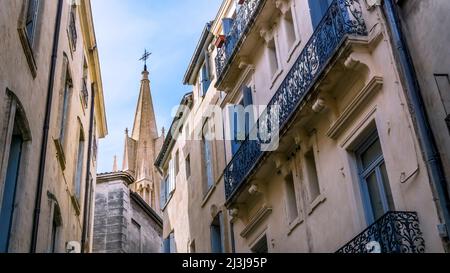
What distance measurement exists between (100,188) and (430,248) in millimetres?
19414

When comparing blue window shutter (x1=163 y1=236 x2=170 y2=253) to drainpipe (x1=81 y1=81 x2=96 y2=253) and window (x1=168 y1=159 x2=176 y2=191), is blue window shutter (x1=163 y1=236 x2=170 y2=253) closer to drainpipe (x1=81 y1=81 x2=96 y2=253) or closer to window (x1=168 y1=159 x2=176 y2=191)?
window (x1=168 y1=159 x2=176 y2=191)

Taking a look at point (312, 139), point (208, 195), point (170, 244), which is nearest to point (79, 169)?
point (208, 195)

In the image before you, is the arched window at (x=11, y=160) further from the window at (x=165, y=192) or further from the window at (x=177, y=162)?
the window at (x=165, y=192)

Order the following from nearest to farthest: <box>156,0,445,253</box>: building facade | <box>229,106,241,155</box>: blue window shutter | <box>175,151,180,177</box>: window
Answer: <box>156,0,445,253</box>: building facade, <box>229,106,241,155</box>: blue window shutter, <box>175,151,180,177</box>: window

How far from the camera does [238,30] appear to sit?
18.2 metres

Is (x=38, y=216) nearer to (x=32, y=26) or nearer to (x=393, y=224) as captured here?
(x=32, y=26)

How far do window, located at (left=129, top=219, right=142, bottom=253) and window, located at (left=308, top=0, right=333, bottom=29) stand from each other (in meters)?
15.9

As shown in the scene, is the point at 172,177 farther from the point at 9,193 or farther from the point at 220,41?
the point at 9,193

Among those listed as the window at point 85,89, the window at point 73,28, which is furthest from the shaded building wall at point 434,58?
the window at point 85,89

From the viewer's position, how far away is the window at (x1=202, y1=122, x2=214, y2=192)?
68.0ft

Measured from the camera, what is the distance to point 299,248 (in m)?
13.7

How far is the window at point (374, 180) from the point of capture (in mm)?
11203

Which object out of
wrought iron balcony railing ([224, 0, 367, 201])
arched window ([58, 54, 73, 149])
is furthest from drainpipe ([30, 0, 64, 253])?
wrought iron balcony railing ([224, 0, 367, 201])

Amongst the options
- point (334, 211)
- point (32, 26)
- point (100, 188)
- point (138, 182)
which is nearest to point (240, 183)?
point (334, 211)
